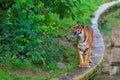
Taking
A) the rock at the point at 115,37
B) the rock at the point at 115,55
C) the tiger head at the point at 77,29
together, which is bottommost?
the rock at the point at 115,55

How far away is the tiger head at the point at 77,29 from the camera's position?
9133 millimetres

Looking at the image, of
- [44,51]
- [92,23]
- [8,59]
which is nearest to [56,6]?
[44,51]

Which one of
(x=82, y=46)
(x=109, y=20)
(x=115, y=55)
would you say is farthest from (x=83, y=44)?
(x=109, y=20)

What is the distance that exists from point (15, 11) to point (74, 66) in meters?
1.86

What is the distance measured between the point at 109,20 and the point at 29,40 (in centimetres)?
938

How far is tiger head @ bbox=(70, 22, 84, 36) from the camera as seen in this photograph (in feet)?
30.0

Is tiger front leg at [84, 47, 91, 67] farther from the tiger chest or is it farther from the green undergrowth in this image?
the green undergrowth

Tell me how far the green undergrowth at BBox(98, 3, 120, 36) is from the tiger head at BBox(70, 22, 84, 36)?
224 inches

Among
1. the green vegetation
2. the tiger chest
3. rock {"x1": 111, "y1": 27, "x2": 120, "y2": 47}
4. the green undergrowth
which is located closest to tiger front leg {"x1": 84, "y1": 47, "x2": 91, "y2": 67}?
the tiger chest

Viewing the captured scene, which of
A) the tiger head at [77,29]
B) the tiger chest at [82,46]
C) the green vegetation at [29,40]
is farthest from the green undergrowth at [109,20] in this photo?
the tiger head at [77,29]

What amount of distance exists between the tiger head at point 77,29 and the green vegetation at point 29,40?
1.94 ft

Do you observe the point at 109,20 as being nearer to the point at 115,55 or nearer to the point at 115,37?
the point at 115,37

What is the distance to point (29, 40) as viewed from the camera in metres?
9.12

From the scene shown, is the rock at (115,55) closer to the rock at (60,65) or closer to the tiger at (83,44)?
the tiger at (83,44)
